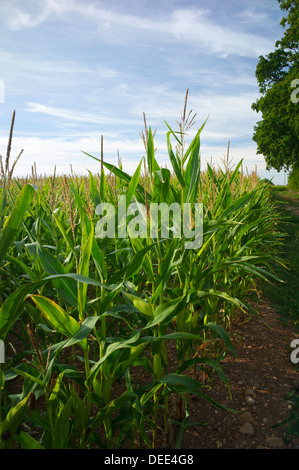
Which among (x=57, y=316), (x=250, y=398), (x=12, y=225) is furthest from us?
(x=250, y=398)

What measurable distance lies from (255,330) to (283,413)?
103cm

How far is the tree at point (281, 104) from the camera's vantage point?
58.4 ft

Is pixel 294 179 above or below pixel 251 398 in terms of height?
above

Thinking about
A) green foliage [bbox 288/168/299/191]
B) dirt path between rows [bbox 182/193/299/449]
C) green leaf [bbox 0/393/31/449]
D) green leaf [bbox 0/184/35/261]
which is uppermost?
green foliage [bbox 288/168/299/191]

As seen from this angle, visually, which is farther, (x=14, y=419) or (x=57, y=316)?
(x=57, y=316)

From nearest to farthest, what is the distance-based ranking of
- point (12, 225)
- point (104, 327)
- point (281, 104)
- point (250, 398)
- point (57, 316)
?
point (12, 225), point (57, 316), point (104, 327), point (250, 398), point (281, 104)

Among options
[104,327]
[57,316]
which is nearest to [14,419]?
[57,316]

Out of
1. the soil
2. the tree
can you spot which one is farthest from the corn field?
the tree

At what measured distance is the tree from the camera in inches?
701

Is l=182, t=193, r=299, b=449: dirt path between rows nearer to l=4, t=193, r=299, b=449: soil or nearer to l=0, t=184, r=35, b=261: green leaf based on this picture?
l=4, t=193, r=299, b=449: soil

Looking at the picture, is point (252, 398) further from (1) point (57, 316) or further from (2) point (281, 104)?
(2) point (281, 104)

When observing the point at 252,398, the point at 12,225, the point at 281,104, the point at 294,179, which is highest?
the point at 281,104

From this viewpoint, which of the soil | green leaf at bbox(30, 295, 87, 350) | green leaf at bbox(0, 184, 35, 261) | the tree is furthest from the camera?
the tree

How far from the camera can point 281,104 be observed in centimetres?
1845
